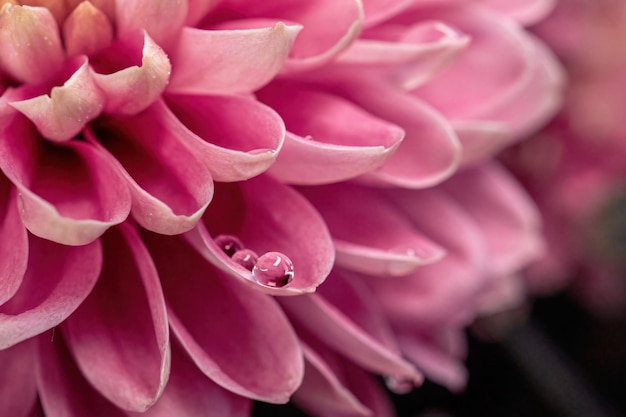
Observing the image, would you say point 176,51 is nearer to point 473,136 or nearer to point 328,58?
point 328,58

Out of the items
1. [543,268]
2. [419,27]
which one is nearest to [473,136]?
[419,27]

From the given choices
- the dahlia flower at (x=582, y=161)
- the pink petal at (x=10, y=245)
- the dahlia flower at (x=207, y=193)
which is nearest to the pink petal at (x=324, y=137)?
the dahlia flower at (x=207, y=193)

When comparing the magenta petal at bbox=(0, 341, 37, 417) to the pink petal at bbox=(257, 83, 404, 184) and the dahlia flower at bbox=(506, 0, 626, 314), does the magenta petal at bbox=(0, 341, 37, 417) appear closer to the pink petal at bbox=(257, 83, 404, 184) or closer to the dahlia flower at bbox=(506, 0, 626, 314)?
the pink petal at bbox=(257, 83, 404, 184)

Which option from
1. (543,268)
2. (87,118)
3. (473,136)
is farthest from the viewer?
(543,268)

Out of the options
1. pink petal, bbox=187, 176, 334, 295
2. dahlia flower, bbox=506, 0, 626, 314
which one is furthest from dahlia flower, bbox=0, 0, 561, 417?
dahlia flower, bbox=506, 0, 626, 314

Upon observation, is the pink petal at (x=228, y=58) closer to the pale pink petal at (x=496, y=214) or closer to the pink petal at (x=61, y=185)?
the pink petal at (x=61, y=185)

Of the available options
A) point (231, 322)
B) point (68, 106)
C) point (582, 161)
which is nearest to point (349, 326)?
point (231, 322)
